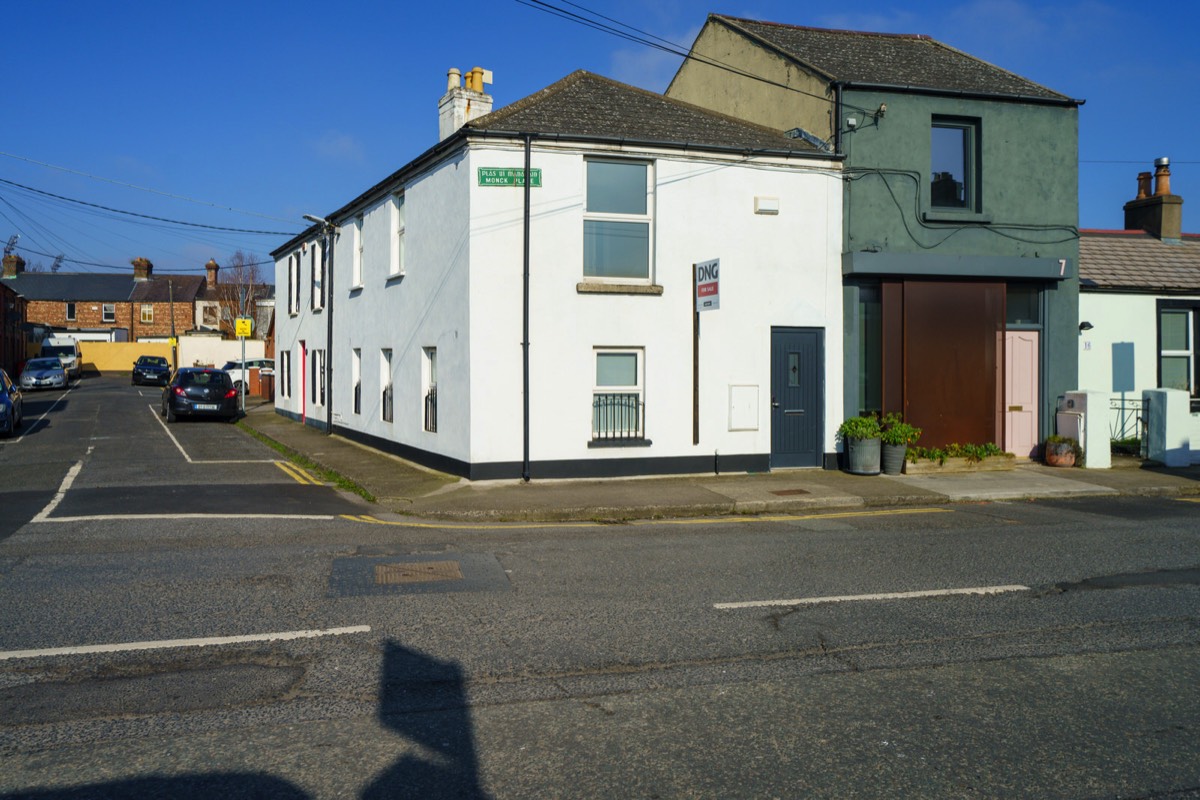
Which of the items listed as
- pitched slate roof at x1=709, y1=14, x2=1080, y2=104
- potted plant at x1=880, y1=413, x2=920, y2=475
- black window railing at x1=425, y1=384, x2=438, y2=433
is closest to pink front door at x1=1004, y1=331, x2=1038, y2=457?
potted plant at x1=880, y1=413, x2=920, y2=475

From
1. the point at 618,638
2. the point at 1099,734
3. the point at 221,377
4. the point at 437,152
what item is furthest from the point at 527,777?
the point at 221,377

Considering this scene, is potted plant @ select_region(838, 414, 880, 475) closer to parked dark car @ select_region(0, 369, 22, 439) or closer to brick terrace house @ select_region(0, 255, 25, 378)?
parked dark car @ select_region(0, 369, 22, 439)

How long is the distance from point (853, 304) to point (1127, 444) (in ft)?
21.4

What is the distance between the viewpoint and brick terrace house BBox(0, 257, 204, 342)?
3095 inches

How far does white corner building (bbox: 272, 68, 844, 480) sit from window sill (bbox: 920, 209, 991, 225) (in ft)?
5.49

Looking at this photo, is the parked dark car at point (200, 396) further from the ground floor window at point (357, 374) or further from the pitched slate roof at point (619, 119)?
the pitched slate roof at point (619, 119)

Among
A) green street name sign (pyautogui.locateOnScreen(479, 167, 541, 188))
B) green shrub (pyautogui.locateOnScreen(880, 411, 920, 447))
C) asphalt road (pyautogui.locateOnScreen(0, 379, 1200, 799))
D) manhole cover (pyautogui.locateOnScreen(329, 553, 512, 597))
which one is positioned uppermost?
green street name sign (pyautogui.locateOnScreen(479, 167, 541, 188))

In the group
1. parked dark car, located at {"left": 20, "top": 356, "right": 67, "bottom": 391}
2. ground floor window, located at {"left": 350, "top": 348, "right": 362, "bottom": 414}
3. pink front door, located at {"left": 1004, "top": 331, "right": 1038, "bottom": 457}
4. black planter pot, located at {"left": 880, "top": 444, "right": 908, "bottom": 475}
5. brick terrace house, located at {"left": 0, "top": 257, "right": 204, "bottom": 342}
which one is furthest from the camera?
brick terrace house, located at {"left": 0, "top": 257, "right": 204, "bottom": 342}

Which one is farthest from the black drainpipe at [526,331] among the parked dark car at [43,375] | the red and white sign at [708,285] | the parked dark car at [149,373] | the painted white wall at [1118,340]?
the parked dark car at [149,373]

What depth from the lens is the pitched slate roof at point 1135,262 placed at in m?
18.4

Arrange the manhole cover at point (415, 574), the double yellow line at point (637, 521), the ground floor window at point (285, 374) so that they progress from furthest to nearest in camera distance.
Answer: the ground floor window at point (285, 374) → the double yellow line at point (637, 521) → the manhole cover at point (415, 574)

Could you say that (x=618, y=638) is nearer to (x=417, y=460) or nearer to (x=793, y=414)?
(x=793, y=414)

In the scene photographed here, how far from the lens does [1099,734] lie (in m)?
4.91

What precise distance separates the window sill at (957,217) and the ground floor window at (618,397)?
5.64m
